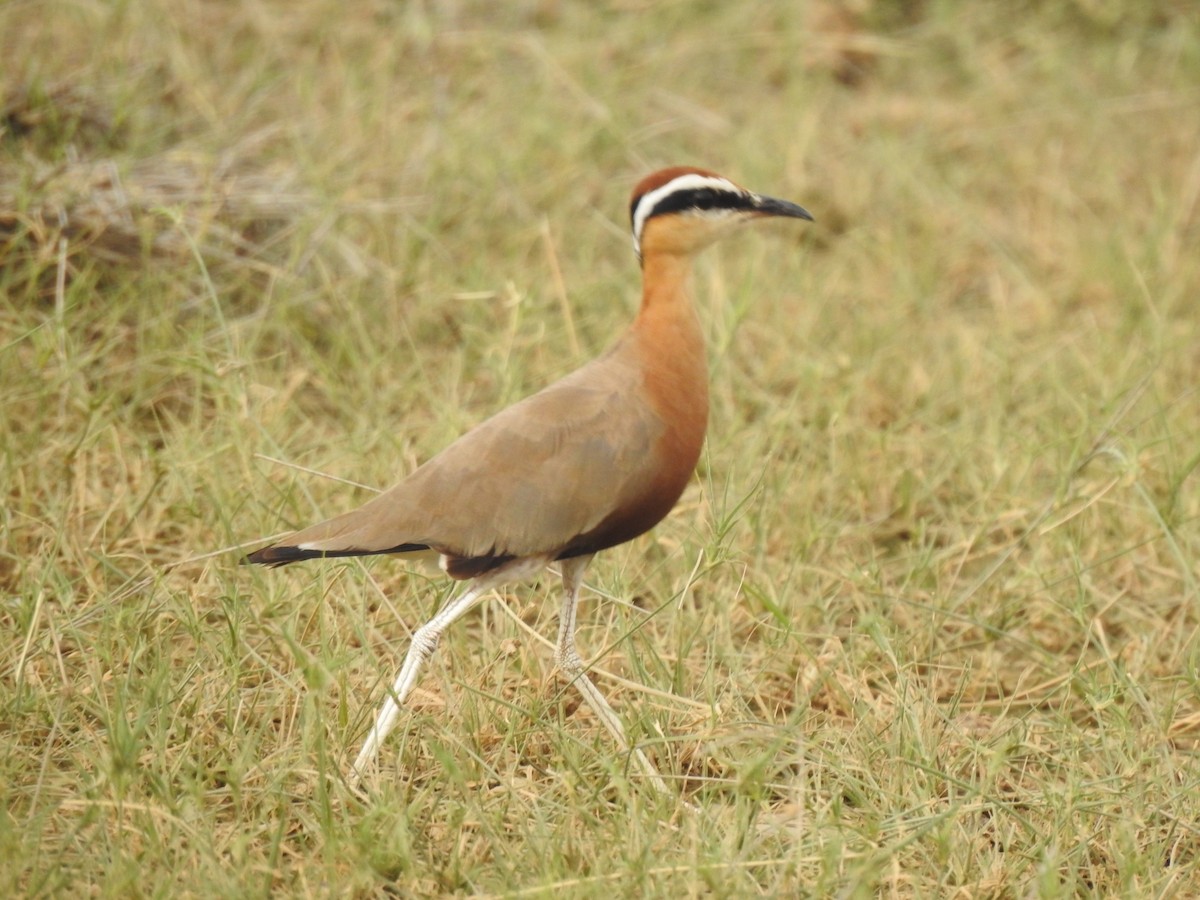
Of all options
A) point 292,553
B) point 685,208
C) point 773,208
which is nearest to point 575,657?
point 292,553

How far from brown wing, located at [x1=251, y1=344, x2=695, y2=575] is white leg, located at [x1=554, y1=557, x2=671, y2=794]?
0.18 m

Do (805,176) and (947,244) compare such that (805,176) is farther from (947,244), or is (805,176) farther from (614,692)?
(614,692)

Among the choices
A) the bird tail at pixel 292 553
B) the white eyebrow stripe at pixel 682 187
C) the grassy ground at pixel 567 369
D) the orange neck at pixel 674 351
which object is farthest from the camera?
the white eyebrow stripe at pixel 682 187

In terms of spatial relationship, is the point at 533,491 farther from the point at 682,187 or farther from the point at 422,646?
the point at 682,187

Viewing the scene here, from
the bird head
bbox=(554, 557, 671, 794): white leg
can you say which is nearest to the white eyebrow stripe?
the bird head

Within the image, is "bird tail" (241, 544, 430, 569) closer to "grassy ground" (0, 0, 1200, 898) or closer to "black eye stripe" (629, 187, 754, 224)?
"grassy ground" (0, 0, 1200, 898)

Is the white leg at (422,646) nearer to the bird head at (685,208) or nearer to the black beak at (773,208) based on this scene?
the bird head at (685,208)

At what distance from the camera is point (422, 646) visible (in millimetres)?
3133

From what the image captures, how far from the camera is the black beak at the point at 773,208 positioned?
3.55 meters

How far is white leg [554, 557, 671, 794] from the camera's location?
10.8 feet

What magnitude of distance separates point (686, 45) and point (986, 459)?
291 cm

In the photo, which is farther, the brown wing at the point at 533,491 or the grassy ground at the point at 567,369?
the brown wing at the point at 533,491

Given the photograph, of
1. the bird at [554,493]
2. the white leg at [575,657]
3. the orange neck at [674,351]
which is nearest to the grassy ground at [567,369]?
the white leg at [575,657]

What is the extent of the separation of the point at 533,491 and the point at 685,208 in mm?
800
